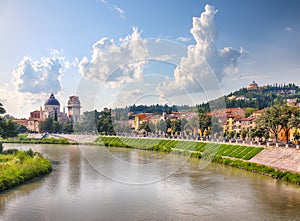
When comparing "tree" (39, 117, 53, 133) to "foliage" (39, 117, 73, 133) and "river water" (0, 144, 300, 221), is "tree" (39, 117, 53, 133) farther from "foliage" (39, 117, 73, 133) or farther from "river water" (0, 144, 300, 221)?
"river water" (0, 144, 300, 221)

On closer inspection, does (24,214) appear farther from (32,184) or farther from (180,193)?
(180,193)

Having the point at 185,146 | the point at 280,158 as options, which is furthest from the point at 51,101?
the point at 280,158

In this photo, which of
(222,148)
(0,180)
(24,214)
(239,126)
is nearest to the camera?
(24,214)

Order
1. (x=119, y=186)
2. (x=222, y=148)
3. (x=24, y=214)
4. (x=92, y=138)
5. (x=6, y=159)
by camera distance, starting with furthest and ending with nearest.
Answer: (x=92, y=138) → (x=222, y=148) → (x=6, y=159) → (x=119, y=186) → (x=24, y=214)

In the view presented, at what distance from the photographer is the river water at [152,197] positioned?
11.0 meters

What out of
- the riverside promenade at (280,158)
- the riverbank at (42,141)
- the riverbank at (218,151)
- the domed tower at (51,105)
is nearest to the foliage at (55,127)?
the riverbank at (42,141)

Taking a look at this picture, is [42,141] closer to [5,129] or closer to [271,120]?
[5,129]

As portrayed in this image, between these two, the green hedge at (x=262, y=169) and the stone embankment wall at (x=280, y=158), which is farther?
the stone embankment wall at (x=280, y=158)

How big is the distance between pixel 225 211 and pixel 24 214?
645cm

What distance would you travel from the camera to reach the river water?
11047 mm

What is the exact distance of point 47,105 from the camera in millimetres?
88625

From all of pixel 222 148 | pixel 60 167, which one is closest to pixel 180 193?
pixel 60 167

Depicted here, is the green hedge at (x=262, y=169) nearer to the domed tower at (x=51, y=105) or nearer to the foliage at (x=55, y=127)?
the foliage at (x=55, y=127)

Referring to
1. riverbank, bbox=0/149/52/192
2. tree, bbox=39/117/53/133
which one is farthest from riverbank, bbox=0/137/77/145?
riverbank, bbox=0/149/52/192
